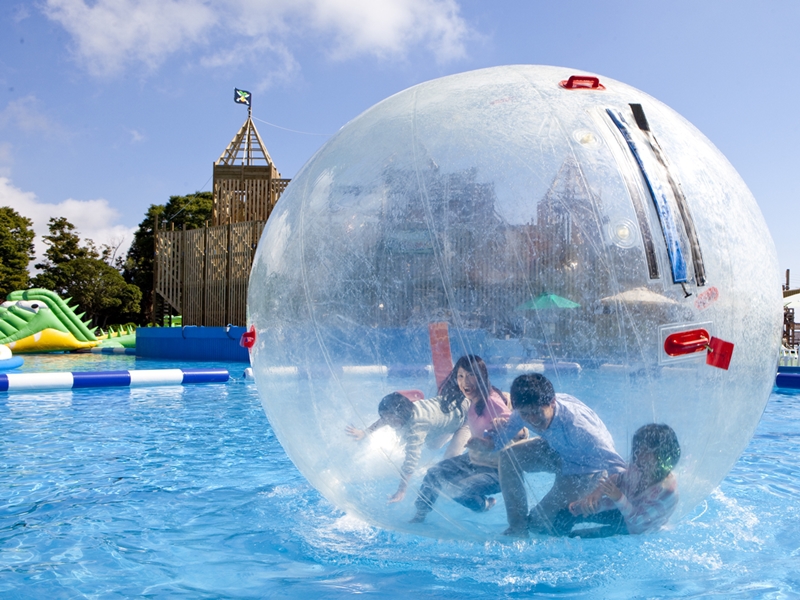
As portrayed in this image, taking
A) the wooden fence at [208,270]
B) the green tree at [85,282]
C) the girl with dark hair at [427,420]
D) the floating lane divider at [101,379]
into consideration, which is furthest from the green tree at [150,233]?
the girl with dark hair at [427,420]

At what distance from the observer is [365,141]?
287 cm

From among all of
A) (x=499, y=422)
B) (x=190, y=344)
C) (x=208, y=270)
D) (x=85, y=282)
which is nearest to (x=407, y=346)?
(x=499, y=422)

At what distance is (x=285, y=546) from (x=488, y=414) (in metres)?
1.14

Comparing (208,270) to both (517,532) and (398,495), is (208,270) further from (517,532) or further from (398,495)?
(517,532)

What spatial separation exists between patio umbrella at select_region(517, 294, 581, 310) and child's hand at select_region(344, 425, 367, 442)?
0.80 m

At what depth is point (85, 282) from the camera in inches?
1225

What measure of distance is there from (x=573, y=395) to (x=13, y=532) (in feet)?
8.76

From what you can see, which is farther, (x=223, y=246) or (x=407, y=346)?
(x=223, y=246)

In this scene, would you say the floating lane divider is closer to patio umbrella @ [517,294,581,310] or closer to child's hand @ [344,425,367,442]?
child's hand @ [344,425,367,442]

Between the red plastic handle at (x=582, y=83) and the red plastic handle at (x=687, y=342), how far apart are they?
1094 millimetres

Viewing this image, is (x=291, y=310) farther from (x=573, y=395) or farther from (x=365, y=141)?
(x=573, y=395)

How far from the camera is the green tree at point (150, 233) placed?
3509 cm

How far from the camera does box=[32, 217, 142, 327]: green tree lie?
102ft

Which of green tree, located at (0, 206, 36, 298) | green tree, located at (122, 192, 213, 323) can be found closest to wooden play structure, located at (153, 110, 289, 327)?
Answer: green tree, located at (0, 206, 36, 298)
